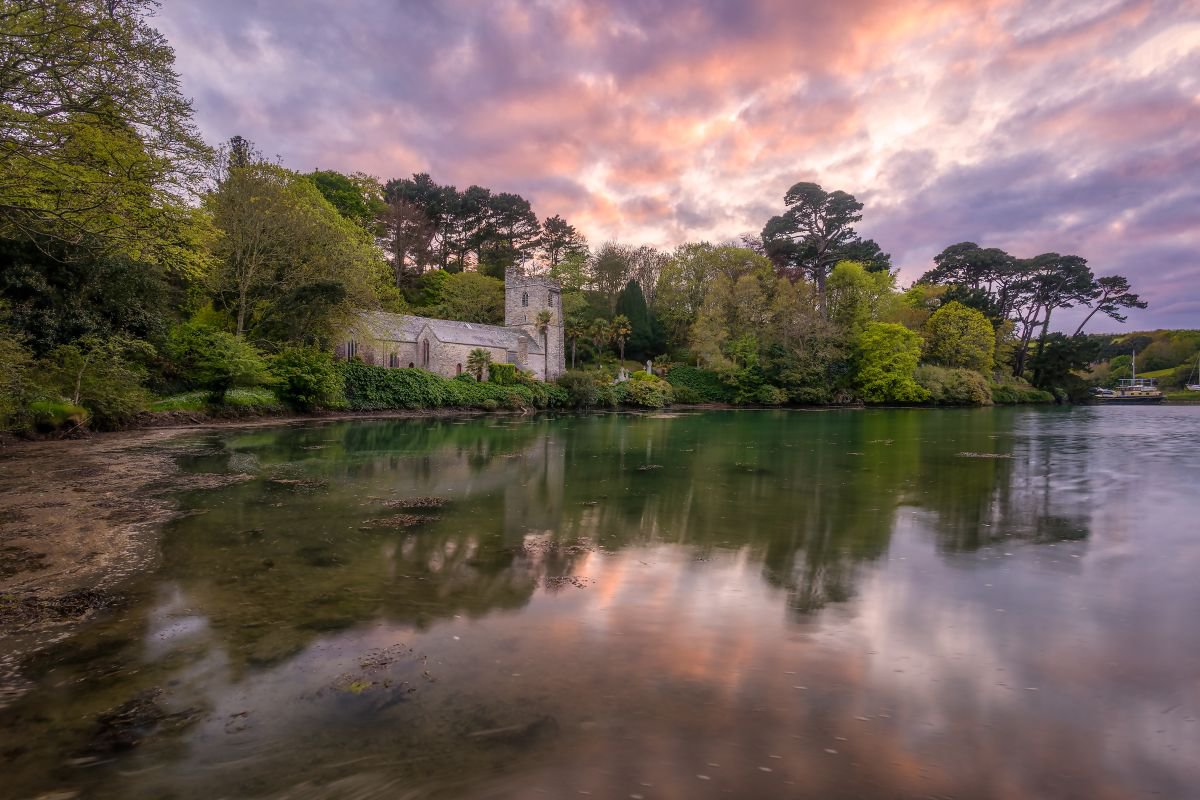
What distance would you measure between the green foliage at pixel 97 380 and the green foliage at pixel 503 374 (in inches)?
786

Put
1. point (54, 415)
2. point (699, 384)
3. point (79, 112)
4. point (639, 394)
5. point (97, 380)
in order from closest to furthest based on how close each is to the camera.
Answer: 1. point (79, 112)
2. point (54, 415)
3. point (97, 380)
4. point (639, 394)
5. point (699, 384)

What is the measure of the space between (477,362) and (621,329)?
14.6 m

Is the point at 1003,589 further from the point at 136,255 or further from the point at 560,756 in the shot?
→ the point at 136,255

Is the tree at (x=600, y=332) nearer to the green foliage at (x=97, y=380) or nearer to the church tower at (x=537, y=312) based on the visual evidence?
the church tower at (x=537, y=312)

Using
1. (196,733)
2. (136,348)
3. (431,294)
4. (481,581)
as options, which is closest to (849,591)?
(481,581)

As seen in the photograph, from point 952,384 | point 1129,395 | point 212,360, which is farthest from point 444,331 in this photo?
point 1129,395

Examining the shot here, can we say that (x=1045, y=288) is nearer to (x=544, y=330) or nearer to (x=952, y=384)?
(x=952, y=384)

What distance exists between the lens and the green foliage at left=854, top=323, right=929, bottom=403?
4138cm

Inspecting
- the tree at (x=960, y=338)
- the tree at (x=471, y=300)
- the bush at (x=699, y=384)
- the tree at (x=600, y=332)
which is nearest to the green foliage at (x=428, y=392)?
the bush at (x=699, y=384)

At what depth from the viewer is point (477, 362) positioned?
117 feet

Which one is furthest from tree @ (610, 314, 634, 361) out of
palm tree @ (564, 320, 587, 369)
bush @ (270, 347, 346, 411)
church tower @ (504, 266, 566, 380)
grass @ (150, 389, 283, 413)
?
grass @ (150, 389, 283, 413)

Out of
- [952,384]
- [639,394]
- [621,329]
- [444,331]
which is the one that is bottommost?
[639,394]

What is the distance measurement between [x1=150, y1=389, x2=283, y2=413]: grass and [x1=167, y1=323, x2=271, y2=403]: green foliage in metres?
0.35

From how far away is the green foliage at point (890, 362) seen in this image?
4138 cm
